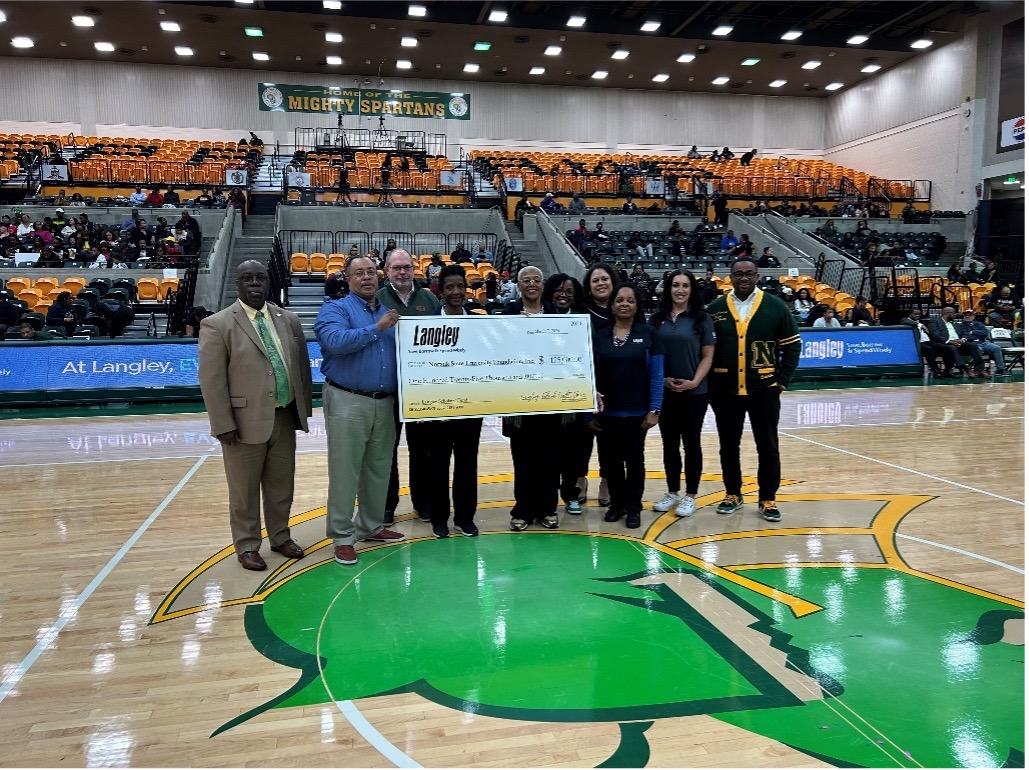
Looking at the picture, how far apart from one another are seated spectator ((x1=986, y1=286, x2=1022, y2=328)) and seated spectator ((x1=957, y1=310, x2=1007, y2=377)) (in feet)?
8.03

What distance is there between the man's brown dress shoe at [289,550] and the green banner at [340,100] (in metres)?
24.9

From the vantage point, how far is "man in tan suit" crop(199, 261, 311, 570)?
13.4ft

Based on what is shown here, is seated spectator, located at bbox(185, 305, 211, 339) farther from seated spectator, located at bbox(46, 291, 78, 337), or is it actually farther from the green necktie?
the green necktie

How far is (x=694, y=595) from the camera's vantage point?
3.93m

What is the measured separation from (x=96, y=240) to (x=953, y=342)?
17.9m

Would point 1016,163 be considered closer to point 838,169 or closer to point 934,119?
point 934,119

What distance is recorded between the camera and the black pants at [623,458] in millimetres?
4938

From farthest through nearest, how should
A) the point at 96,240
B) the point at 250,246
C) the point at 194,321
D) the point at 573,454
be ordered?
1. the point at 250,246
2. the point at 96,240
3. the point at 194,321
4. the point at 573,454

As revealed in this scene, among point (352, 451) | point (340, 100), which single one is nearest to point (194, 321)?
point (352, 451)

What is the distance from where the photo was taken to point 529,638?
3.46m

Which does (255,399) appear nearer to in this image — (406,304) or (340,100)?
(406,304)

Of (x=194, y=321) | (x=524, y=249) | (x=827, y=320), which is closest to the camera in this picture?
(x=194, y=321)

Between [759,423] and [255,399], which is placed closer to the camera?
[255,399]

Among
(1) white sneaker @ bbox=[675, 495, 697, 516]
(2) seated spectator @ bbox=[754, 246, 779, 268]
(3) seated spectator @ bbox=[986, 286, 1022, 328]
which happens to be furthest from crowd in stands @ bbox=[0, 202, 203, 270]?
(3) seated spectator @ bbox=[986, 286, 1022, 328]
